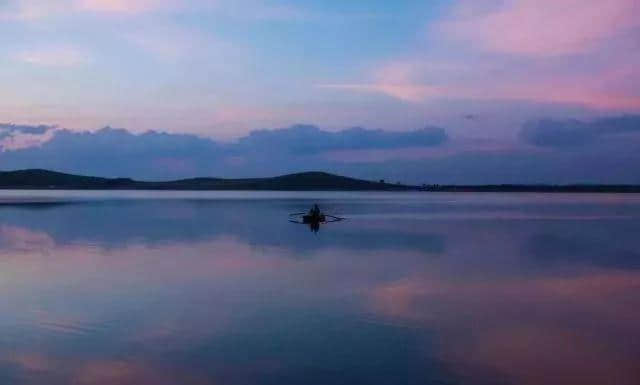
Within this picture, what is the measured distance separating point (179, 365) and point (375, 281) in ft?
25.0

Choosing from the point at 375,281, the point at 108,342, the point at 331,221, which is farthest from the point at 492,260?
the point at 331,221

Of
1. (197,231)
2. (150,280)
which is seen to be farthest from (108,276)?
(197,231)

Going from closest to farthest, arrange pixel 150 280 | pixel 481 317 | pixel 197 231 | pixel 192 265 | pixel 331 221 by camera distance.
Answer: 1. pixel 481 317
2. pixel 150 280
3. pixel 192 265
4. pixel 197 231
5. pixel 331 221

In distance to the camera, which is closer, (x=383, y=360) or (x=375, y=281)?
(x=383, y=360)

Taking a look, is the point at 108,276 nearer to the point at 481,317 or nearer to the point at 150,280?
the point at 150,280

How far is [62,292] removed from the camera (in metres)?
13.2

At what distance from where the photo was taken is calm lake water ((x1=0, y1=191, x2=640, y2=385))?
788 centimetres

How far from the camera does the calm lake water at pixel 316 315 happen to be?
7.88 metres

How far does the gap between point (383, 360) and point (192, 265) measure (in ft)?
34.1

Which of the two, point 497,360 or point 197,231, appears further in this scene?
point 197,231

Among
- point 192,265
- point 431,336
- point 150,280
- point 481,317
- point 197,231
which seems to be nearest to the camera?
point 431,336

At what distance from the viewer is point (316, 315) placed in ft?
36.3

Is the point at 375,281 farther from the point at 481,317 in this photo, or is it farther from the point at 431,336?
the point at 431,336

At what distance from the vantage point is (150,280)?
48.5 ft
